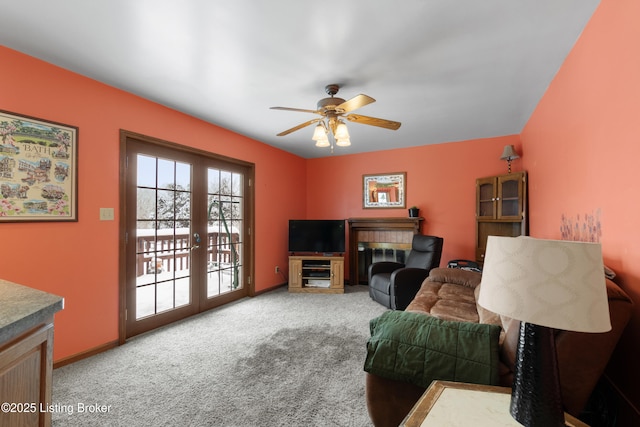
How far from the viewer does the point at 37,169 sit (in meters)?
2.20

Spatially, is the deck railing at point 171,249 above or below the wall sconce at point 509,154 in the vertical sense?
below

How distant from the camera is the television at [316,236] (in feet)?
16.0

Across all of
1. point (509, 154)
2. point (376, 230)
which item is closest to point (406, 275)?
point (376, 230)

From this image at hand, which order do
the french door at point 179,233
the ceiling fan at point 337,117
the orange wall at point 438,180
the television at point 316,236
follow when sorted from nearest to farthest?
the ceiling fan at point 337,117
the french door at point 179,233
the orange wall at point 438,180
the television at point 316,236

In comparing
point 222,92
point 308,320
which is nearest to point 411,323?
point 308,320

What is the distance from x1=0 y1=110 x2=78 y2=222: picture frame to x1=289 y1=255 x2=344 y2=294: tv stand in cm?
299

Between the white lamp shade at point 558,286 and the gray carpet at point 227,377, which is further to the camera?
the gray carpet at point 227,377

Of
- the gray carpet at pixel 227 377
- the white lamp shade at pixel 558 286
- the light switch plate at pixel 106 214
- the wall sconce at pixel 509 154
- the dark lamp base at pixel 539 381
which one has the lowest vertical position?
the gray carpet at pixel 227 377

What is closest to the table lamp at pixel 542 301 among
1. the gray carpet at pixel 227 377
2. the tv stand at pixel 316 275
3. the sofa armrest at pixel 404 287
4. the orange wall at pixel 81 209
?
the gray carpet at pixel 227 377

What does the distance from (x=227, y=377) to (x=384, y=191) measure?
3.82m

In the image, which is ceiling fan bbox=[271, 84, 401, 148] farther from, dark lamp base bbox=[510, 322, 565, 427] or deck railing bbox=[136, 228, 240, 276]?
deck railing bbox=[136, 228, 240, 276]

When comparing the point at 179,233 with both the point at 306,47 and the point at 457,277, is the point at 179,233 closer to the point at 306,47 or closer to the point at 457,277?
the point at 306,47

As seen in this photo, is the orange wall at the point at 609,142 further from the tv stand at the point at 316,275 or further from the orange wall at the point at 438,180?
the tv stand at the point at 316,275

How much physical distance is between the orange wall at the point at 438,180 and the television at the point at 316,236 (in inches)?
25.0
